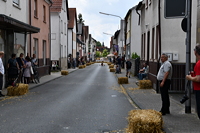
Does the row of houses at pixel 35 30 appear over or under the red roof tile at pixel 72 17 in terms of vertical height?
under

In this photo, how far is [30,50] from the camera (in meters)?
20.9

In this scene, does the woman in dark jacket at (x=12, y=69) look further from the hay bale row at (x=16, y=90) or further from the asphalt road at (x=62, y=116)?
the asphalt road at (x=62, y=116)

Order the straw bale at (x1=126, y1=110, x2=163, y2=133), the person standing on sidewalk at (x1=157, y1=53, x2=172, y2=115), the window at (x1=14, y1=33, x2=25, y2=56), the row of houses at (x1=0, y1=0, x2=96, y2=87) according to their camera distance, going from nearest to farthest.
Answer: the straw bale at (x1=126, y1=110, x2=163, y2=133) < the person standing on sidewalk at (x1=157, y1=53, x2=172, y2=115) < the row of houses at (x1=0, y1=0, x2=96, y2=87) < the window at (x1=14, y1=33, x2=25, y2=56)

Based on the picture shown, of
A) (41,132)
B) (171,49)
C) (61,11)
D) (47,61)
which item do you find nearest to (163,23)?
(171,49)

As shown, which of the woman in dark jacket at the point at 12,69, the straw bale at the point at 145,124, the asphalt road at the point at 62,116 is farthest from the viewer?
the woman in dark jacket at the point at 12,69

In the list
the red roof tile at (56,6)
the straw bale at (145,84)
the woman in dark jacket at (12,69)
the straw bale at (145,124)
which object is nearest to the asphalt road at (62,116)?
the straw bale at (145,124)

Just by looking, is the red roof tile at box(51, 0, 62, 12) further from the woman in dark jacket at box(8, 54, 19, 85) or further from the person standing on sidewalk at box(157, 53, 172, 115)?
the person standing on sidewalk at box(157, 53, 172, 115)

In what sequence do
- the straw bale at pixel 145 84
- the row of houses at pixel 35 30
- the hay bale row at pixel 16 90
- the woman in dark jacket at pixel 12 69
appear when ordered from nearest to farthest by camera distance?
the hay bale row at pixel 16 90 < the woman in dark jacket at pixel 12 69 < the straw bale at pixel 145 84 < the row of houses at pixel 35 30

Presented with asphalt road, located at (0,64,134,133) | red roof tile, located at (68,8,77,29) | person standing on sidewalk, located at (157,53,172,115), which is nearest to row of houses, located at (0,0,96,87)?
asphalt road, located at (0,64,134,133)

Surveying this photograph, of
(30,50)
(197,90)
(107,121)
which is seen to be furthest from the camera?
(30,50)

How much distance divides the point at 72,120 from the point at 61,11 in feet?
104

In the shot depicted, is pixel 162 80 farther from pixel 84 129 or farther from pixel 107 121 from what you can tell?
pixel 84 129

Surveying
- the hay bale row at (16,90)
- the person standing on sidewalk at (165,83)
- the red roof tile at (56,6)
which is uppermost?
the red roof tile at (56,6)

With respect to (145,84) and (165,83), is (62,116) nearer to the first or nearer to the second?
(165,83)
